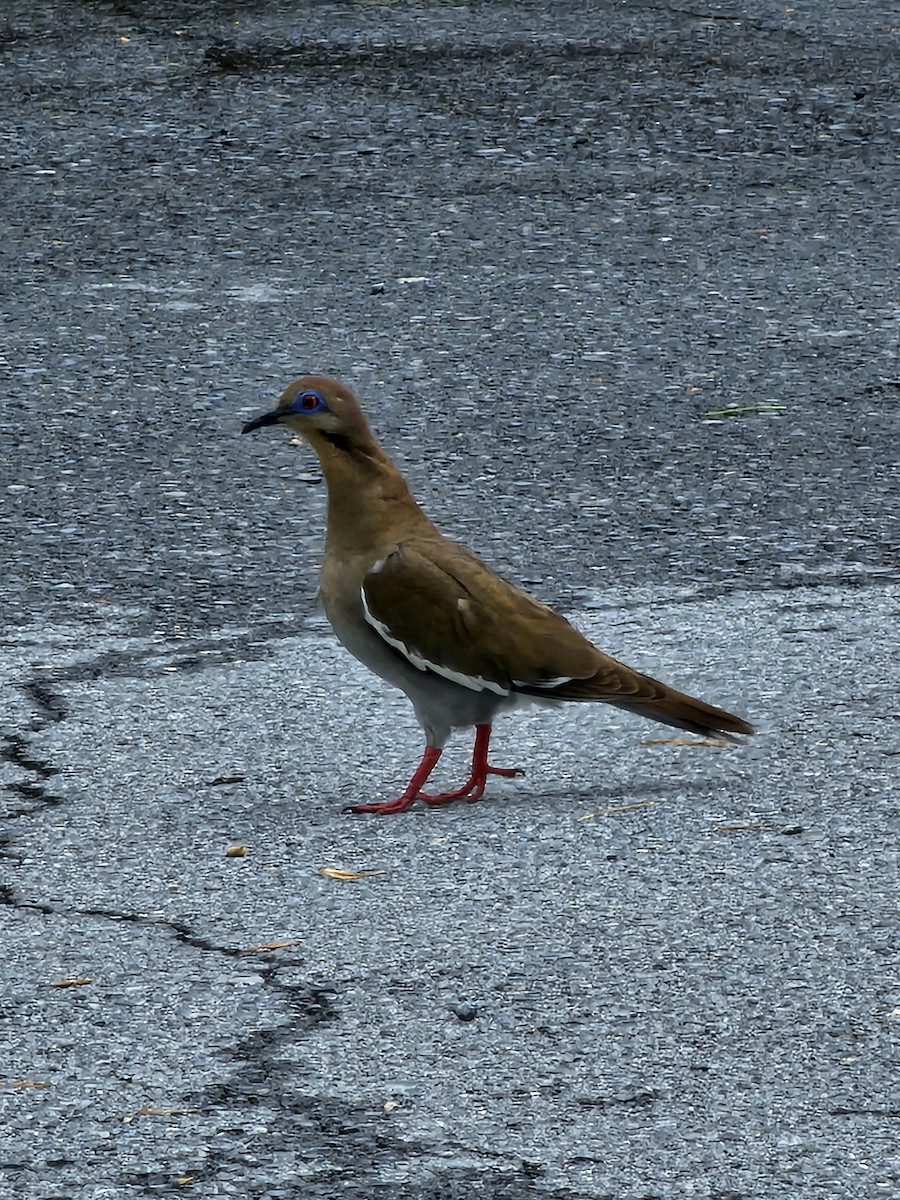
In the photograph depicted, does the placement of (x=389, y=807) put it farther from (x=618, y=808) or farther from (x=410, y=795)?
(x=618, y=808)

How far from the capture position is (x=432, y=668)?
480cm

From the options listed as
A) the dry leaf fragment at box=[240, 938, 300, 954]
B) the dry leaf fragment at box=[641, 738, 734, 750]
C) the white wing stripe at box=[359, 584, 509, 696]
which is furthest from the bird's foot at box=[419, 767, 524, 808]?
the dry leaf fragment at box=[240, 938, 300, 954]

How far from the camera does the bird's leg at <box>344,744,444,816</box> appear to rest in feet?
15.7

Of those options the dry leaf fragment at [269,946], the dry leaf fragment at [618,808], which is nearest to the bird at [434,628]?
the dry leaf fragment at [618,808]

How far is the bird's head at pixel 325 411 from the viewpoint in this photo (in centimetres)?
498

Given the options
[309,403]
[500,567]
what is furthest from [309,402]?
[500,567]

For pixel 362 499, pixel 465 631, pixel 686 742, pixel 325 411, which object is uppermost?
pixel 325 411

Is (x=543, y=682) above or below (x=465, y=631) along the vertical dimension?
below

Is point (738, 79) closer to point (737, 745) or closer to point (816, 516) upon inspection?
point (816, 516)

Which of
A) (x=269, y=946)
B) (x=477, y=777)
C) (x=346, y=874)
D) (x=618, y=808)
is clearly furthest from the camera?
(x=477, y=777)

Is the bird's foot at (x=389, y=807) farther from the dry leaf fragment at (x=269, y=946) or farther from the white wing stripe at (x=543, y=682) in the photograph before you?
the dry leaf fragment at (x=269, y=946)

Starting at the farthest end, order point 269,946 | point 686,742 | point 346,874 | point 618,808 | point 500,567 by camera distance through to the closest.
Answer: point 500,567, point 686,742, point 618,808, point 346,874, point 269,946

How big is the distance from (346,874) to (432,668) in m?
0.56

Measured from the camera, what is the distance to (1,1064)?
3713mm
